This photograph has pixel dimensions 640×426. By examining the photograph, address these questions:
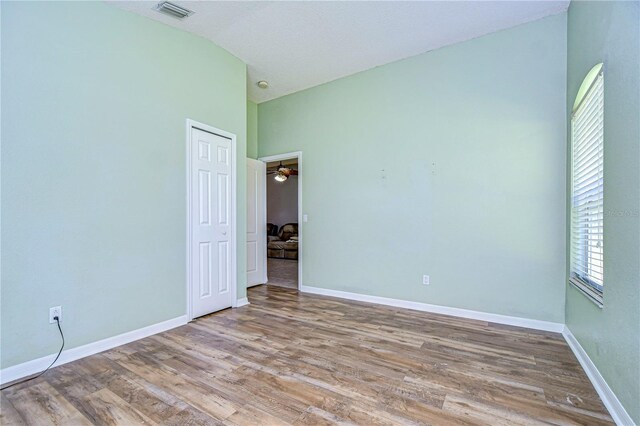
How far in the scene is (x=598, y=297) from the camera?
1.97m

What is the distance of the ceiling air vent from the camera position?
8.84ft

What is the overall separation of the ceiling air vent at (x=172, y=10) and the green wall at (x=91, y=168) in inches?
8.6

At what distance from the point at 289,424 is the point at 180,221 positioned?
2.25 metres

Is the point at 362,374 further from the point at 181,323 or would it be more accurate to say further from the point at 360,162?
the point at 360,162

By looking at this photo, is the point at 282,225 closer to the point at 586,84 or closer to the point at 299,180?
the point at 299,180

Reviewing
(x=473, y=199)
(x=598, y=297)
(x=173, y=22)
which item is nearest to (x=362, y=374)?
(x=598, y=297)

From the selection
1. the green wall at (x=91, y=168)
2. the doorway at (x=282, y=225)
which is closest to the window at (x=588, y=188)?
the green wall at (x=91, y=168)

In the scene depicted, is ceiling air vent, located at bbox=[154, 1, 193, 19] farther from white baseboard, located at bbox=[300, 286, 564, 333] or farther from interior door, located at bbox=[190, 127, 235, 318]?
white baseboard, located at bbox=[300, 286, 564, 333]

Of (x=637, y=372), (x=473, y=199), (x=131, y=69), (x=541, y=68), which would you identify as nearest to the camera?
(x=637, y=372)

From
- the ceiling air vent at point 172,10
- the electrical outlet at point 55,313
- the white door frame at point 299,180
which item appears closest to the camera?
the electrical outlet at point 55,313

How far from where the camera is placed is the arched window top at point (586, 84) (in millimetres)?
2065

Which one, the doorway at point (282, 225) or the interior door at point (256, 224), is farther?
the doorway at point (282, 225)

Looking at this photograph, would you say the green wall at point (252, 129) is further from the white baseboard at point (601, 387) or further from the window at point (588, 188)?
the white baseboard at point (601, 387)

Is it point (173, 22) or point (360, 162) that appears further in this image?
point (360, 162)
